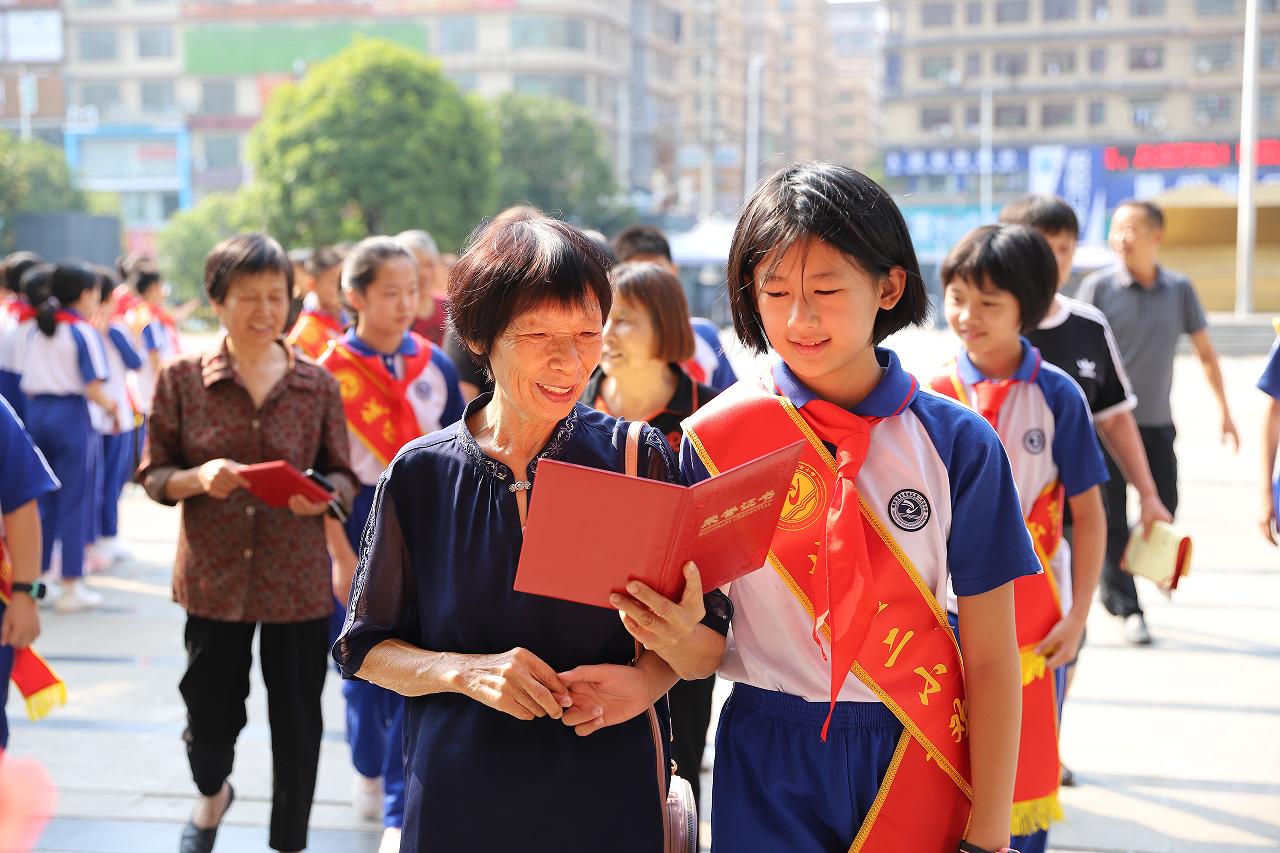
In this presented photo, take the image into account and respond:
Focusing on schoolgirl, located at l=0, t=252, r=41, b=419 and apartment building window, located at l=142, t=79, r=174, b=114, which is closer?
schoolgirl, located at l=0, t=252, r=41, b=419

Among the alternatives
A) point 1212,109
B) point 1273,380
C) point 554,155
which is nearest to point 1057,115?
point 1212,109

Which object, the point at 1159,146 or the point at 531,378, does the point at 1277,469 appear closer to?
the point at 531,378

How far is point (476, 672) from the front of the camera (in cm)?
195

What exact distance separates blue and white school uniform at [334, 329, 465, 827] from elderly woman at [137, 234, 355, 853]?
466 millimetres

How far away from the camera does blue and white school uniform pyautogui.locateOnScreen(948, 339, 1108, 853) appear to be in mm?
3287

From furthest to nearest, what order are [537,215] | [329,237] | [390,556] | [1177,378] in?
[329,237] < [1177,378] < [537,215] < [390,556]

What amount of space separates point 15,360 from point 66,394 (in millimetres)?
349

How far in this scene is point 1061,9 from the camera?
2463 inches

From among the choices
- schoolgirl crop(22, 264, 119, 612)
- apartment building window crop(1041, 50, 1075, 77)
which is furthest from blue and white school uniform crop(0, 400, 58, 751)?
apartment building window crop(1041, 50, 1075, 77)

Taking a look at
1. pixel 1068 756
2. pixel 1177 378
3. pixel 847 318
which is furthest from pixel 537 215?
pixel 1177 378

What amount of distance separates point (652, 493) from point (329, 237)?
36348 millimetres

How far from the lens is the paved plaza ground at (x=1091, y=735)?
14.1ft

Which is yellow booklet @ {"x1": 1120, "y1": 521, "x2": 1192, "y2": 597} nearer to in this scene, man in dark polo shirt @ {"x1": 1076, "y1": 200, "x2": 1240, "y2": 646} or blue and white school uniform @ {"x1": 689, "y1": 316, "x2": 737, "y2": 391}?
blue and white school uniform @ {"x1": 689, "y1": 316, "x2": 737, "y2": 391}

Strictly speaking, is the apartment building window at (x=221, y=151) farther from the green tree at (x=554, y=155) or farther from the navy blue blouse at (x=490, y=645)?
the navy blue blouse at (x=490, y=645)
